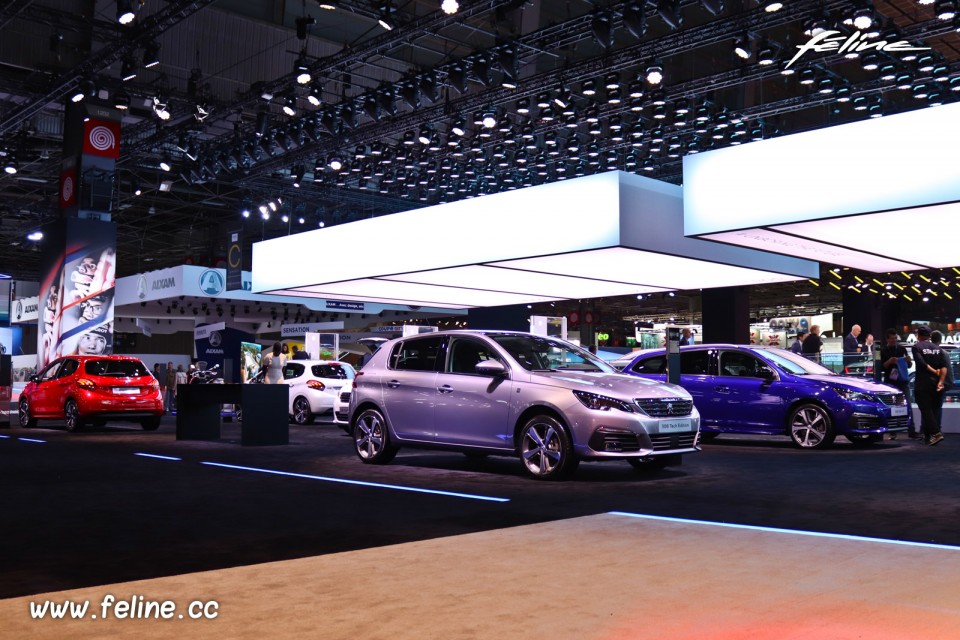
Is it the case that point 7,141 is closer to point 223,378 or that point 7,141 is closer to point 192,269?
point 192,269

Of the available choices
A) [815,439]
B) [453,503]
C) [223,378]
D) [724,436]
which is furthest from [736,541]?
[223,378]

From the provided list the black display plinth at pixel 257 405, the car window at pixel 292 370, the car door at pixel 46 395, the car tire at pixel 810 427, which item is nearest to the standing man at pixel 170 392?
the car door at pixel 46 395

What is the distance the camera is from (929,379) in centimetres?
1309

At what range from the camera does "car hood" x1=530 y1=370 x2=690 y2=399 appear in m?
9.34

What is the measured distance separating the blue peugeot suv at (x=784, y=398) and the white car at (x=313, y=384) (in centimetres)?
817

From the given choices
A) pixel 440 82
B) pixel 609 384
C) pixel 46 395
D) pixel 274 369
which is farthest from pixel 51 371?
pixel 609 384

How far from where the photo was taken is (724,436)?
16422mm

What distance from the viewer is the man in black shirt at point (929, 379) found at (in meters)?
13.0

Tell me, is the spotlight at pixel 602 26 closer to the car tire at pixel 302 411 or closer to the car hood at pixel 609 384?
the car tire at pixel 302 411

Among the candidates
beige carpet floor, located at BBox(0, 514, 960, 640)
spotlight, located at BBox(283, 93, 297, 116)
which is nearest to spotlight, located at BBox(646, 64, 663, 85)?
spotlight, located at BBox(283, 93, 297, 116)

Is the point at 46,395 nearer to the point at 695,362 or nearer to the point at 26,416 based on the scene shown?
the point at 26,416

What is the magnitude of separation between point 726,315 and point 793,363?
18.9 meters

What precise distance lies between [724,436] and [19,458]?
36.3 ft

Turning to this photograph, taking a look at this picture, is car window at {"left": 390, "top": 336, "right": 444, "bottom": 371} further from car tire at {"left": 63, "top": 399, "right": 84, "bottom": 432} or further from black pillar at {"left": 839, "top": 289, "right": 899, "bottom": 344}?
black pillar at {"left": 839, "top": 289, "right": 899, "bottom": 344}
